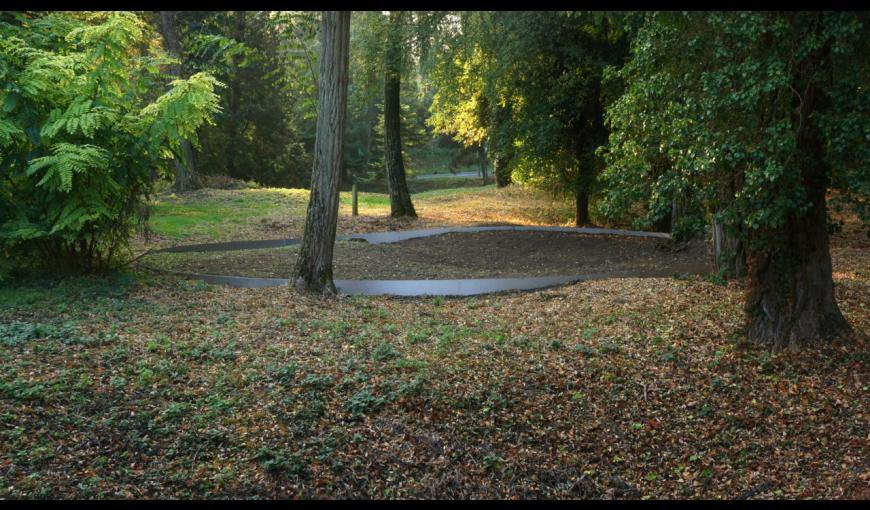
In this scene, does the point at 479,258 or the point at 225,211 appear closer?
the point at 479,258

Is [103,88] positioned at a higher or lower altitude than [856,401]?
higher

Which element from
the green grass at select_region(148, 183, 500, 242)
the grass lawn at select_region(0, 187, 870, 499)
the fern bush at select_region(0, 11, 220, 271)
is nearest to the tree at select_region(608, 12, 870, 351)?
the grass lawn at select_region(0, 187, 870, 499)

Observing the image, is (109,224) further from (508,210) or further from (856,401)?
(508,210)

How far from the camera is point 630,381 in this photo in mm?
5988

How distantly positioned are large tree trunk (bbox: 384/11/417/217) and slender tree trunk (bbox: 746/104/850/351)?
10.6 metres

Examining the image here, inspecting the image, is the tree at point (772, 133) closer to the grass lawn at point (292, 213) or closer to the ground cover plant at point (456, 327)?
the ground cover plant at point (456, 327)

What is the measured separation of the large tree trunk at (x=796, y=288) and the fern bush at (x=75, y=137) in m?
6.21

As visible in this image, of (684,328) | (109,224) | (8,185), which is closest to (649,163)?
(684,328)

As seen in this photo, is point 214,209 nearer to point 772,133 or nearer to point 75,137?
point 75,137

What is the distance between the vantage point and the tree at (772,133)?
5.36 m

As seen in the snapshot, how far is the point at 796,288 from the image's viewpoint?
20.9 feet

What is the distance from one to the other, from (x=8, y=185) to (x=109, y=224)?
113 cm

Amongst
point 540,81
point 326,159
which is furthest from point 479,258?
point 326,159

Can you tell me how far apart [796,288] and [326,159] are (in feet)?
17.3
